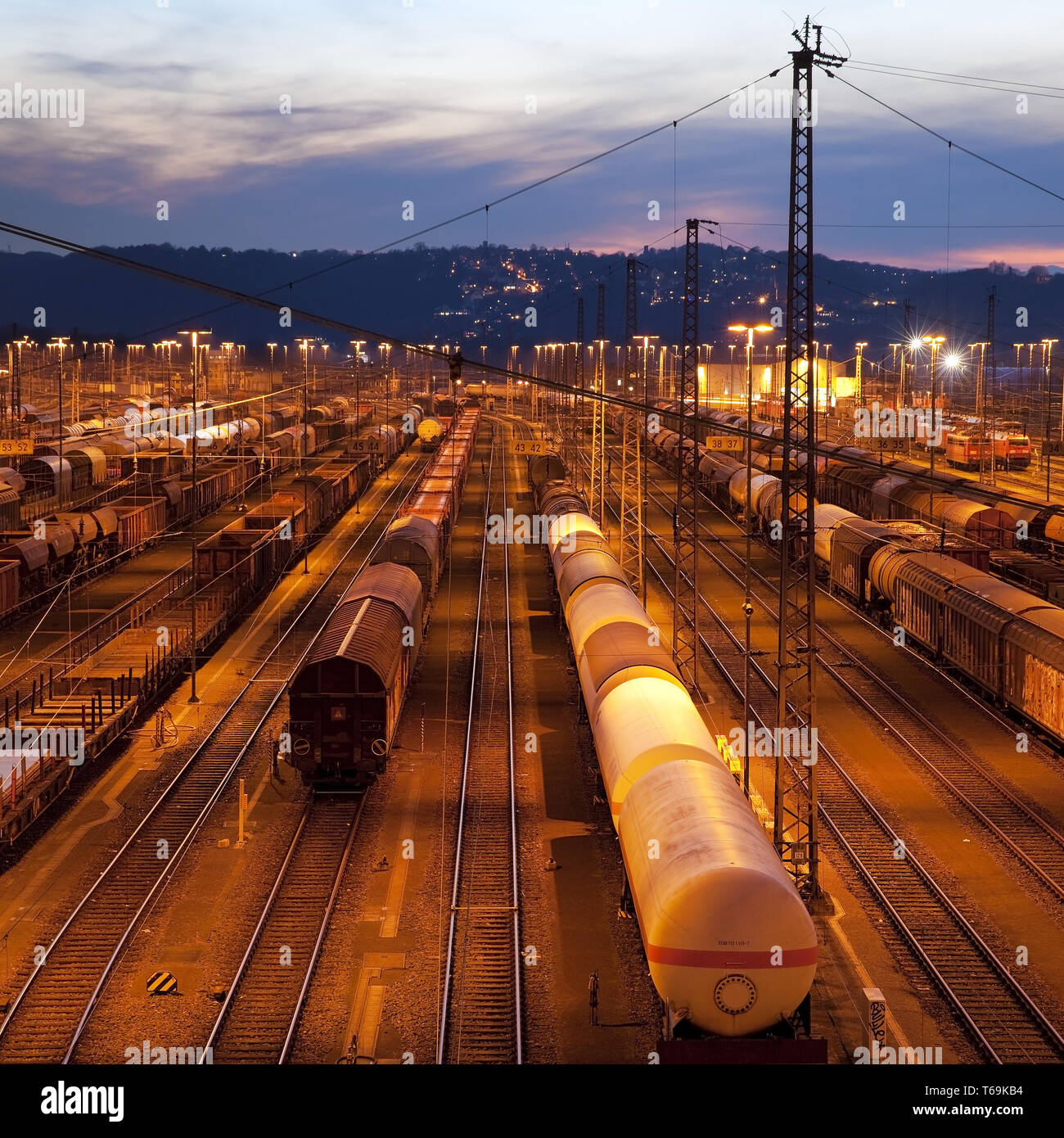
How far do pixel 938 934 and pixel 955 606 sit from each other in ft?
49.0

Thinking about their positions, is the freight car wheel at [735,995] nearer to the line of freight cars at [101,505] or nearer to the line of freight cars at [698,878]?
the line of freight cars at [698,878]

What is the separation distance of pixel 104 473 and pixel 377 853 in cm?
5518

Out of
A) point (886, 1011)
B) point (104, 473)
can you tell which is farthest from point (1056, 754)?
point (104, 473)

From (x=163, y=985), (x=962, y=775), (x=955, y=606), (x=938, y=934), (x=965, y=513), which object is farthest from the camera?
(x=965, y=513)

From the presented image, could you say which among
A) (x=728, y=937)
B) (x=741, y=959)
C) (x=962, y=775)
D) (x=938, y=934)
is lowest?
(x=938, y=934)

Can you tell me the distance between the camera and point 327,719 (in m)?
23.4

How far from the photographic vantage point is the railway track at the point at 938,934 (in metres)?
14.9

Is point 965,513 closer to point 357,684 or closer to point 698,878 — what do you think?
point 357,684

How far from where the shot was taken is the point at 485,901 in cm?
1903

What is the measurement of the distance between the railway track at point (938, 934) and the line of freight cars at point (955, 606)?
4598mm

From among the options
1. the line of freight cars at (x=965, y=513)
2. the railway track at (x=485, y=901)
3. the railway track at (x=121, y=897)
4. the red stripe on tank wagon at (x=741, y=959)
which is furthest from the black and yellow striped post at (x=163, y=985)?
the line of freight cars at (x=965, y=513)

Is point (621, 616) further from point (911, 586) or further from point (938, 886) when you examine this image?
point (911, 586)

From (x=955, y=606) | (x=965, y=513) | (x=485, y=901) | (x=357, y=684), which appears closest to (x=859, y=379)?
(x=965, y=513)
